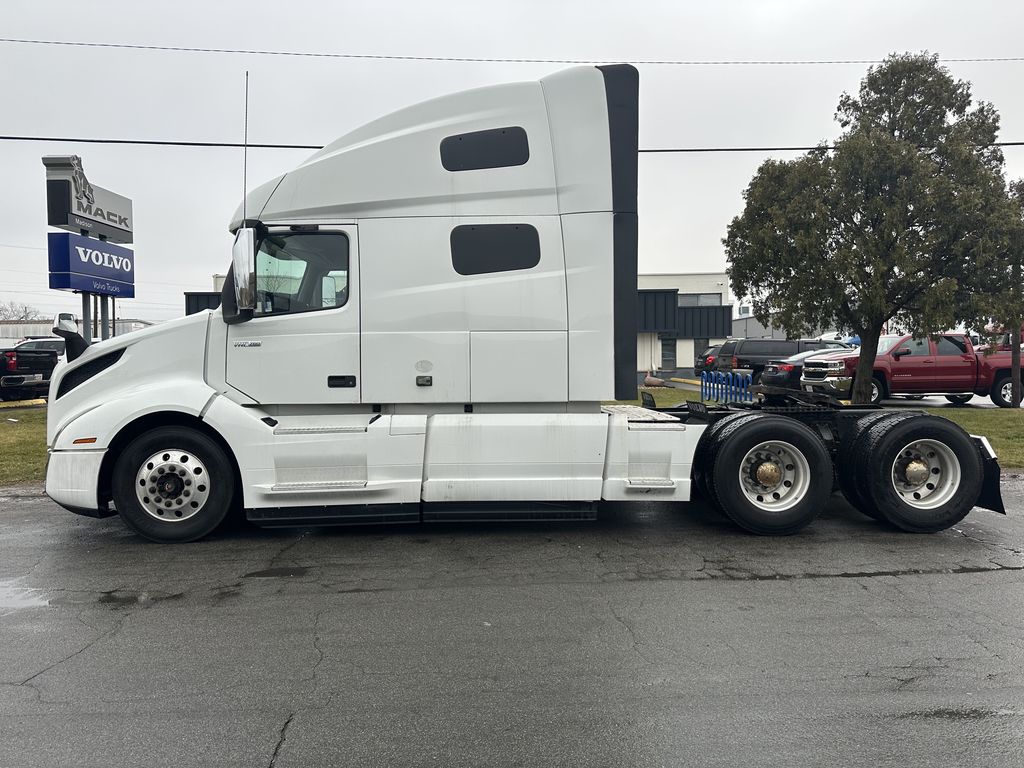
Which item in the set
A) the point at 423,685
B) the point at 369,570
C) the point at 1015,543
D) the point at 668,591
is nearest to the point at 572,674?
the point at 423,685

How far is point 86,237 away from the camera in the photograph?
1434 cm

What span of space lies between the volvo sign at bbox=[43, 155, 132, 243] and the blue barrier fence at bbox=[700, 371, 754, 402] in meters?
11.6

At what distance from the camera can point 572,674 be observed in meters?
3.82

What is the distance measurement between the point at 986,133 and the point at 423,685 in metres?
16.9

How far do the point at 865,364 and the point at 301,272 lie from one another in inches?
555

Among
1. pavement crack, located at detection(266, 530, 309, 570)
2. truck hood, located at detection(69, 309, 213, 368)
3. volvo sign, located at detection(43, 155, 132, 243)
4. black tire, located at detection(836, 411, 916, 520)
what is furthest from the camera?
volvo sign, located at detection(43, 155, 132, 243)

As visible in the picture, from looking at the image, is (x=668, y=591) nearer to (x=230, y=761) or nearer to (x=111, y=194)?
(x=230, y=761)

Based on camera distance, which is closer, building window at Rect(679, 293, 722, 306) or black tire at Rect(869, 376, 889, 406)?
black tire at Rect(869, 376, 889, 406)

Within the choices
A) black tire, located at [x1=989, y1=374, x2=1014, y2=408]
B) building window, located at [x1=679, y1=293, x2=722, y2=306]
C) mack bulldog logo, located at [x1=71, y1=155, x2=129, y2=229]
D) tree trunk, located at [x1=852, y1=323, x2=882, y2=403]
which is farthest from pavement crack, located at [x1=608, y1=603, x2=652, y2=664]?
building window, located at [x1=679, y1=293, x2=722, y2=306]

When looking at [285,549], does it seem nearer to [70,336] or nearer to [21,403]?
[70,336]

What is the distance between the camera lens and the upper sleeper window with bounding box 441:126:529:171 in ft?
20.8

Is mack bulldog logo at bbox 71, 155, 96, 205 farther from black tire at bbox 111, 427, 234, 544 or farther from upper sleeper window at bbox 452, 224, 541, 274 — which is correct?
upper sleeper window at bbox 452, 224, 541, 274

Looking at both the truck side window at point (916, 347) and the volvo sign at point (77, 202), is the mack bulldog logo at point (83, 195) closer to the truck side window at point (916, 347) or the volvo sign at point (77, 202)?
the volvo sign at point (77, 202)

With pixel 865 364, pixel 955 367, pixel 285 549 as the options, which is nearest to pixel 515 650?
pixel 285 549
